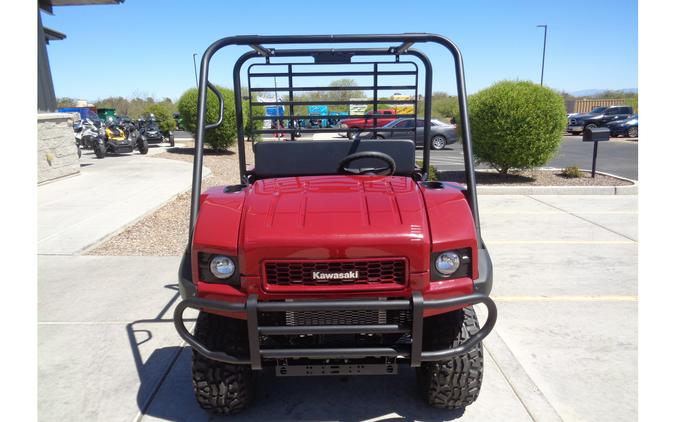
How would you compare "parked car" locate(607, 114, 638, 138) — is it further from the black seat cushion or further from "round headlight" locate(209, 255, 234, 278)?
"round headlight" locate(209, 255, 234, 278)

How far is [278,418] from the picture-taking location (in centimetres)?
264

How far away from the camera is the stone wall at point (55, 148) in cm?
980

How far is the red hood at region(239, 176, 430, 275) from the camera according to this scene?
217 cm

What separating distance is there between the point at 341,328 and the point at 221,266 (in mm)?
635

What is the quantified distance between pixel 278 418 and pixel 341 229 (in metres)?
1.19

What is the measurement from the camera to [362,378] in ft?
9.90

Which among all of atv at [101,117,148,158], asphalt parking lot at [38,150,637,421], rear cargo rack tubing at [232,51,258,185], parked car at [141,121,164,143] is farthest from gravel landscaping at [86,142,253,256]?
parked car at [141,121,164,143]

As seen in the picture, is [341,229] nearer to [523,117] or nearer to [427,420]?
[427,420]

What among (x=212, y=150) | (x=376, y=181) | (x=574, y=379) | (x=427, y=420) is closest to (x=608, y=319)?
(x=574, y=379)

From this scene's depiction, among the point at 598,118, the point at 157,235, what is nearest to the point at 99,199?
the point at 157,235

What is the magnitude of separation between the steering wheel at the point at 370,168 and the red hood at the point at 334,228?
0.54 meters

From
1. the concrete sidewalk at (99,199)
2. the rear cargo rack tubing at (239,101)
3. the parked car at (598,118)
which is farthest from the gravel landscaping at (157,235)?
the parked car at (598,118)

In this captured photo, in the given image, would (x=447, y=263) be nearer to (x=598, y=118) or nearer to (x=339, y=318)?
(x=339, y=318)

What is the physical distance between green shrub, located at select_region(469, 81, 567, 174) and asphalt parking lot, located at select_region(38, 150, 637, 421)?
4.47 metres
